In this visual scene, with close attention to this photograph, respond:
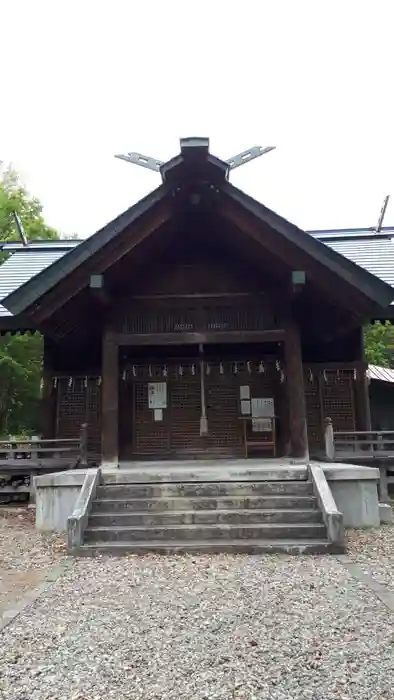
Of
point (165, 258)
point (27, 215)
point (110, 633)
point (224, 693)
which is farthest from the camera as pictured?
point (27, 215)

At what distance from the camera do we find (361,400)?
12.1 metres

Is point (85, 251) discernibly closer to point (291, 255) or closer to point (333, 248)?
point (291, 255)

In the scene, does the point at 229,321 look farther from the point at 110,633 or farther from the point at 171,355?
the point at 110,633

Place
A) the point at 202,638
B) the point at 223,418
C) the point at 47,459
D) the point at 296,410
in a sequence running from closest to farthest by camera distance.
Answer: the point at 202,638 → the point at 296,410 → the point at 47,459 → the point at 223,418

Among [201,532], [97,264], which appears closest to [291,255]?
[97,264]

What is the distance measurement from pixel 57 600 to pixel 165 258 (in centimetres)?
710

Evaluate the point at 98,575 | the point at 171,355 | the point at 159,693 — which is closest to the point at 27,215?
the point at 171,355

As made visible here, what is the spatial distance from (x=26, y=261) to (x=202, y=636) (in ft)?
41.9

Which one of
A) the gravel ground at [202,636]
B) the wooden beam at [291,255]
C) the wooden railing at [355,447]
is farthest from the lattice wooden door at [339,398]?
the gravel ground at [202,636]

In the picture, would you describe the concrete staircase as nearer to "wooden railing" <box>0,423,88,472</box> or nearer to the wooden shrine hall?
the wooden shrine hall

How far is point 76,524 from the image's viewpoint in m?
6.81

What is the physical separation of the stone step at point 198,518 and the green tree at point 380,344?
70.7 ft

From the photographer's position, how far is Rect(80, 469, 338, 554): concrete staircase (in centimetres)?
670

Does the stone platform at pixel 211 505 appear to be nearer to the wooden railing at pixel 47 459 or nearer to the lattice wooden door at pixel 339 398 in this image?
the wooden railing at pixel 47 459
